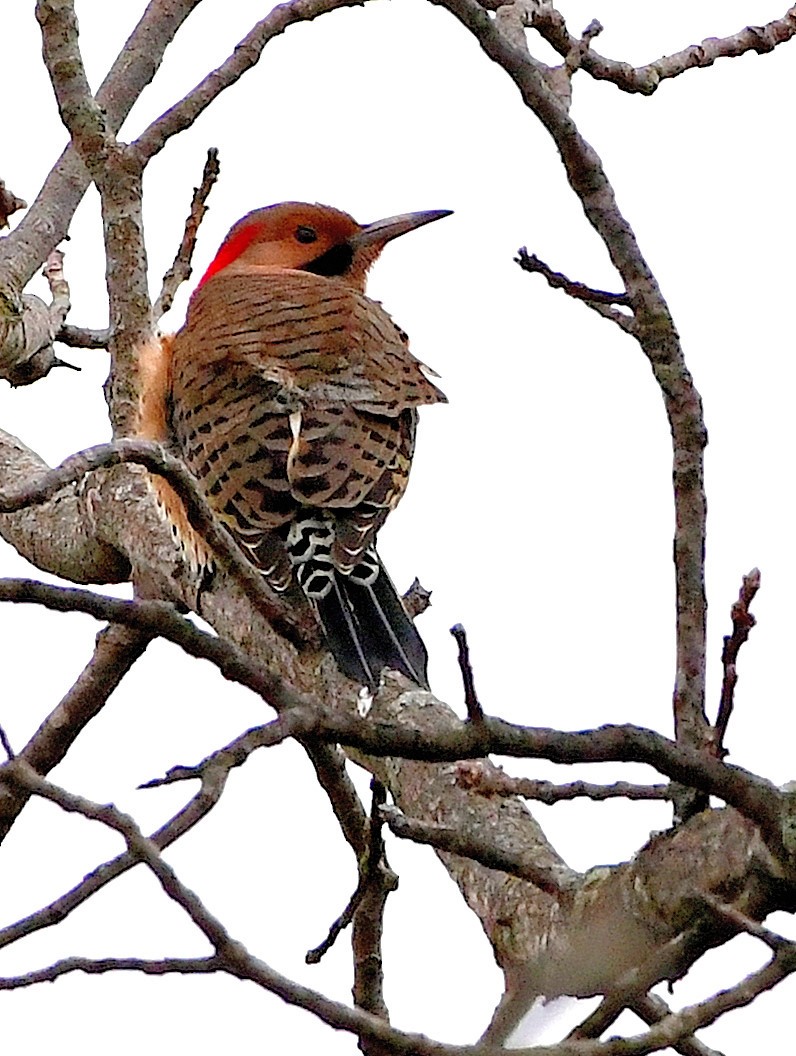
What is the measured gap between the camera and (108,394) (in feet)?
15.6

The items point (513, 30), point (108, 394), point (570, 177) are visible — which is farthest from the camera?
point (108, 394)

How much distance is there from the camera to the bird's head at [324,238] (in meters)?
5.88

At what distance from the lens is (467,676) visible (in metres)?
1.90

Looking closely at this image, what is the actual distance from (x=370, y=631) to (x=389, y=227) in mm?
2477

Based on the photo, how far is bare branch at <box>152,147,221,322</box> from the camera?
178 inches

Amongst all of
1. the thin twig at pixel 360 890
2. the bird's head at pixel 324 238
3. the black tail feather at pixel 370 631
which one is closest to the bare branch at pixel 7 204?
the bird's head at pixel 324 238

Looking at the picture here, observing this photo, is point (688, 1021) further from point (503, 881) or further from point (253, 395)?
point (253, 395)

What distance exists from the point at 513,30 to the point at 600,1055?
7.86 feet

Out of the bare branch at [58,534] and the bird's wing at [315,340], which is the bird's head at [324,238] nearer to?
the bird's wing at [315,340]

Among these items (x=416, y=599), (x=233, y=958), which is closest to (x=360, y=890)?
(x=233, y=958)

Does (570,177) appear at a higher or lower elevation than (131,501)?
lower

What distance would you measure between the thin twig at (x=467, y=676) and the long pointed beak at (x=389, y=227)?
13.1 feet

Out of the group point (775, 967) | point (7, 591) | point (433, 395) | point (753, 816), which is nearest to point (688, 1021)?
point (775, 967)

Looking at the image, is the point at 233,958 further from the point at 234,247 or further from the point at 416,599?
the point at 234,247
